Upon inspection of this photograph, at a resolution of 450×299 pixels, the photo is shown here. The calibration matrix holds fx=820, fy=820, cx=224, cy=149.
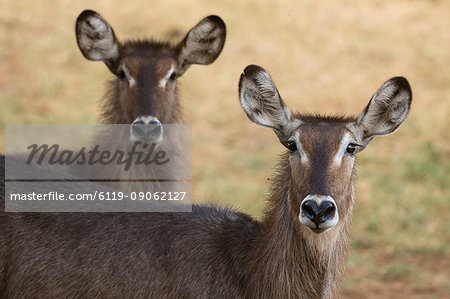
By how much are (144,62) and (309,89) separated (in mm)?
9038

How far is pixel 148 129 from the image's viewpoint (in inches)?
284

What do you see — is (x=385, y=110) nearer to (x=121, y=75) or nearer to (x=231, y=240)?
(x=231, y=240)

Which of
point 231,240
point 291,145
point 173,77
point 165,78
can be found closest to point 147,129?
point 165,78

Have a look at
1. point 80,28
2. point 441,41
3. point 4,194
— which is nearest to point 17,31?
point 441,41

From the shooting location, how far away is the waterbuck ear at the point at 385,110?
561 cm

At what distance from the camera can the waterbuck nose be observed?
722 centimetres

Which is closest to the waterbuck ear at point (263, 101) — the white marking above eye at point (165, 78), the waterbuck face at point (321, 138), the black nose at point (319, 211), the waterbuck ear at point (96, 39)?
the waterbuck face at point (321, 138)

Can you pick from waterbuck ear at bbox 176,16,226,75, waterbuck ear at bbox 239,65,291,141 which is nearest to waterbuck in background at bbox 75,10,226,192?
waterbuck ear at bbox 176,16,226,75

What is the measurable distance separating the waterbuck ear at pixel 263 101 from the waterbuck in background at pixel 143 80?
1581mm

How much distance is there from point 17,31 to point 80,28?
10970 mm

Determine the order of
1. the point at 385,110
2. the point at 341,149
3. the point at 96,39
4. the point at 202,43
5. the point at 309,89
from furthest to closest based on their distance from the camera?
the point at 309,89 < the point at 202,43 < the point at 96,39 < the point at 385,110 < the point at 341,149

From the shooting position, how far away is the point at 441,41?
1814 centimetres

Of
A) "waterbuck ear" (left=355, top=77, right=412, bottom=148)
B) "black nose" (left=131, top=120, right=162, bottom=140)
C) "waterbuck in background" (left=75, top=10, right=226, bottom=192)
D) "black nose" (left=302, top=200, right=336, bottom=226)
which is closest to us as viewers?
"black nose" (left=302, top=200, right=336, bottom=226)

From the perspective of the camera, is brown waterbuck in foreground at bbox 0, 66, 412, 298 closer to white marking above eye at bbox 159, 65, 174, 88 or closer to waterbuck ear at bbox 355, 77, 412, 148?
waterbuck ear at bbox 355, 77, 412, 148
